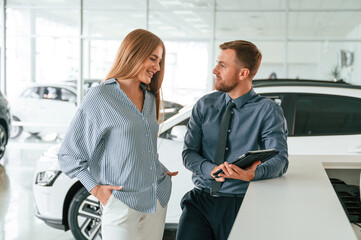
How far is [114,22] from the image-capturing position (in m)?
11.5

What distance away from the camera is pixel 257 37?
423 inches

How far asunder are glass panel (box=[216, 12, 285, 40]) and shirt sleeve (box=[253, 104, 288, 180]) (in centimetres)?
861

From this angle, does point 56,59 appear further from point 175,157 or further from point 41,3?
point 175,157

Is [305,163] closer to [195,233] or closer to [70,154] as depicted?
[195,233]

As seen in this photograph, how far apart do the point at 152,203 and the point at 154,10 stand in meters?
9.60

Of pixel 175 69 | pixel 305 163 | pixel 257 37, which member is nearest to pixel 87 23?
pixel 175 69

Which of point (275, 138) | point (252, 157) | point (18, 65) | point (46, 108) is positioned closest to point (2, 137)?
point (46, 108)

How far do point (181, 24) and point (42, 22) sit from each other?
3462 mm

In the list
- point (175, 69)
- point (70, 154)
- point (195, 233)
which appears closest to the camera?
point (70, 154)

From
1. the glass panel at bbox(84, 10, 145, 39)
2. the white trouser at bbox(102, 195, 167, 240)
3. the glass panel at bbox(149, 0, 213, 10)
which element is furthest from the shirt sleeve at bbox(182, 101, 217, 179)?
the glass panel at bbox(84, 10, 145, 39)

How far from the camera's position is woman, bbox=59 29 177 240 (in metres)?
2.14

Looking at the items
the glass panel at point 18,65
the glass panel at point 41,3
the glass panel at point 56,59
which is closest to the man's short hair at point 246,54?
the glass panel at point 56,59

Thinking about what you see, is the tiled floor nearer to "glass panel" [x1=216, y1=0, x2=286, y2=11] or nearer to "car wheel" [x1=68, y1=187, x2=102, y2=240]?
"car wheel" [x1=68, y1=187, x2=102, y2=240]

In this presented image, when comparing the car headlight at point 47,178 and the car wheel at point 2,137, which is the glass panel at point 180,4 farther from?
the car headlight at point 47,178
